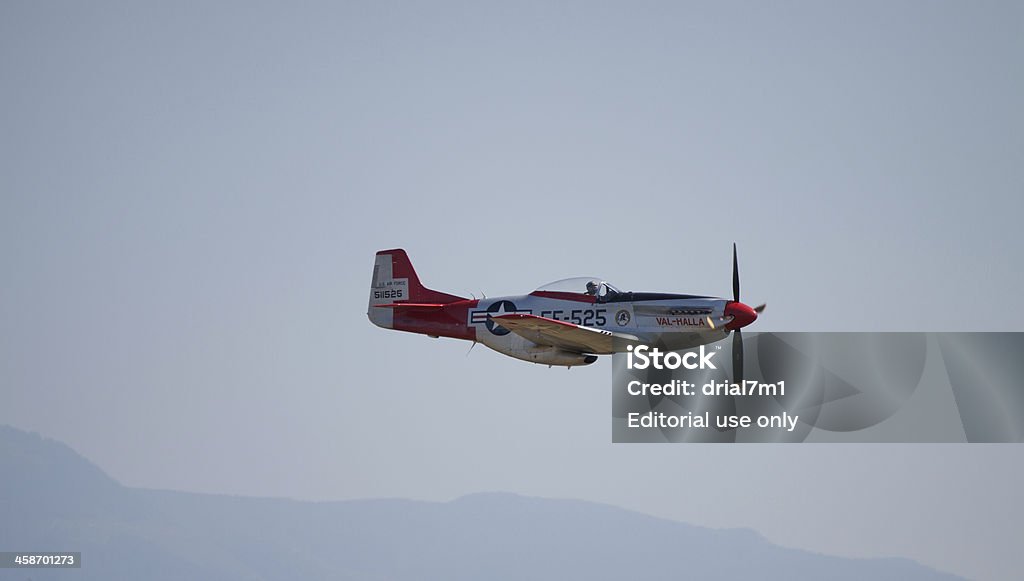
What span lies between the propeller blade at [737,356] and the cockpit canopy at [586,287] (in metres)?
3.13

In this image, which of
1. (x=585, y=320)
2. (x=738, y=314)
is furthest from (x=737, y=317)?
(x=585, y=320)

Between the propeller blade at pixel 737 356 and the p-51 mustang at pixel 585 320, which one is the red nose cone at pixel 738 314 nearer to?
the p-51 mustang at pixel 585 320

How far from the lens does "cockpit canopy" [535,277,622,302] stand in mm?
37531

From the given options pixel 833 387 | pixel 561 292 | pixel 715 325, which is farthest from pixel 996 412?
pixel 561 292

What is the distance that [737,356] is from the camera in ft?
123

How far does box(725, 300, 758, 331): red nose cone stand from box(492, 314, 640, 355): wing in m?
2.32

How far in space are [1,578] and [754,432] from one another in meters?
130

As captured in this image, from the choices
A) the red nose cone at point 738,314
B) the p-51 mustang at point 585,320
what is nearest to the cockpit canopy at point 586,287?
the p-51 mustang at point 585,320

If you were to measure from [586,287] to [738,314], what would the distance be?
3.94 m

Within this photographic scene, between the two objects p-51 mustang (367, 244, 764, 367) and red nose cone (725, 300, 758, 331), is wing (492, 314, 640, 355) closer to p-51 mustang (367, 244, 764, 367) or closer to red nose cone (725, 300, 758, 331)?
p-51 mustang (367, 244, 764, 367)

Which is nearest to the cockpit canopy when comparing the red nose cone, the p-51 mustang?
the p-51 mustang

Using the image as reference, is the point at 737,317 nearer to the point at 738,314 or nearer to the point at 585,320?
the point at 738,314

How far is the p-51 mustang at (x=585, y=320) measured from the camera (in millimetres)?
36594

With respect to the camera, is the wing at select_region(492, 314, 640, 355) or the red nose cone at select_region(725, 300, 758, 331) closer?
the wing at select_region(492, 314, 640, 355)
